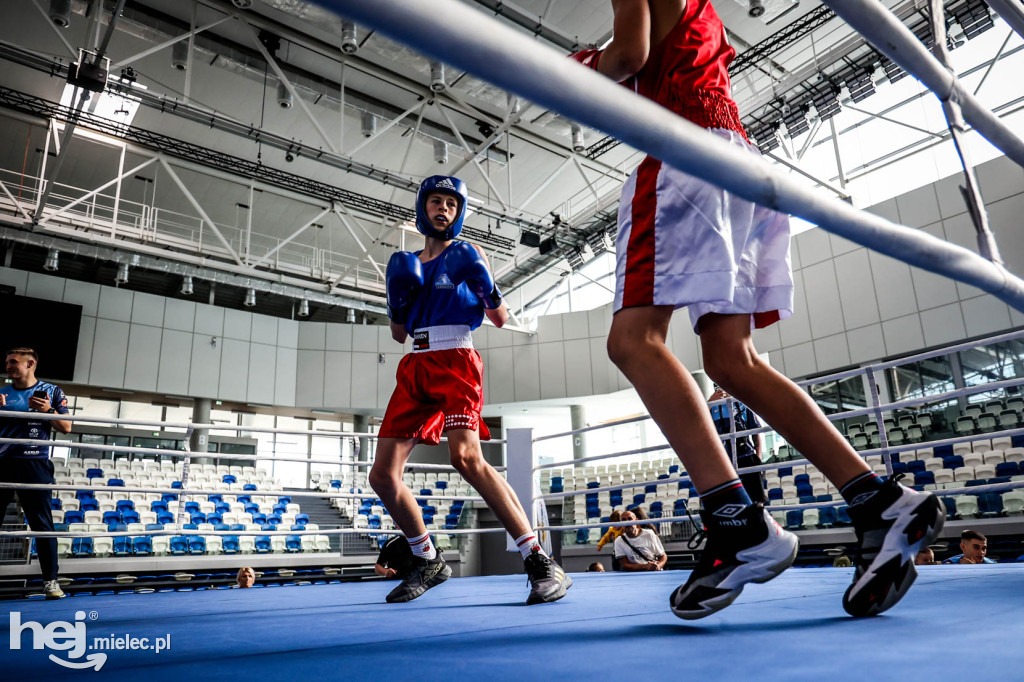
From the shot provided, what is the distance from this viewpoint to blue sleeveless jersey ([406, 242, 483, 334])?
2.10 meters

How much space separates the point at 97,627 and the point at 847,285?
432 inches

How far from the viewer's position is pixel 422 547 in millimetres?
2068

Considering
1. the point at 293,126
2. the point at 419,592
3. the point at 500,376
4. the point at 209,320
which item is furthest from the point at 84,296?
the point at 419,592

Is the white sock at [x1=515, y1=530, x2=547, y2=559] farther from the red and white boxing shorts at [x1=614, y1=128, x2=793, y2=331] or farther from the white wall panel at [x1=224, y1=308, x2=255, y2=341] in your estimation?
the white wall panel at [x1=224, y1=308, x2=255, y2=341]

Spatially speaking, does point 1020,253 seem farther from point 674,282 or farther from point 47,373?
point 47,373

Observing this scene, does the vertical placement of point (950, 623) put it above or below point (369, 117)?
below

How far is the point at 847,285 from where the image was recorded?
10391mm

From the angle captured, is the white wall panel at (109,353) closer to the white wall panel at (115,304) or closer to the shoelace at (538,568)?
the white wall panel at (115,304)

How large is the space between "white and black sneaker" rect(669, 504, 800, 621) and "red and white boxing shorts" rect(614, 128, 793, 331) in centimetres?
35

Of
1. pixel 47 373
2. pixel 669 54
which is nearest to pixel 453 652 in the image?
pixel 669 54

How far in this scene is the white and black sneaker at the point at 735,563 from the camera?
1.01 m

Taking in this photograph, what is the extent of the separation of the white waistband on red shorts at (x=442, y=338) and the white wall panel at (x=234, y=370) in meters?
11.6

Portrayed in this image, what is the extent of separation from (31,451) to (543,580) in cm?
265

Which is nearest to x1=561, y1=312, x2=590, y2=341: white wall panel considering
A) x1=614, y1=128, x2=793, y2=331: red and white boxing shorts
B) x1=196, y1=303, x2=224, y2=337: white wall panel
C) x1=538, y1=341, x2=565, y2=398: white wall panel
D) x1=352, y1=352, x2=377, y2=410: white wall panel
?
x1=538, y1=341, x2=565, y2=398: white wall panel
